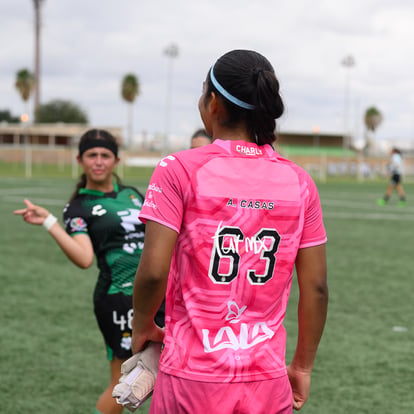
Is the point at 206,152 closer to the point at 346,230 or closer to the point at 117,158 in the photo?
the point at 117,158

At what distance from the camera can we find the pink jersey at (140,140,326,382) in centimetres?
211

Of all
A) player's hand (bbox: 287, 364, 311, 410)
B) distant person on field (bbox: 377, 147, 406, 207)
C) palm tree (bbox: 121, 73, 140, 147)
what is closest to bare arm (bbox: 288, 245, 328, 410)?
player's hand (bbox: 287, 364, 311, 410)

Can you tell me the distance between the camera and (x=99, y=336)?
661 cm

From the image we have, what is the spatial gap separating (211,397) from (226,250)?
468 mm

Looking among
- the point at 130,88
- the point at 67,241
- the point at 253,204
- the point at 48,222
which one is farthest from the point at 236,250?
the point at 130,88

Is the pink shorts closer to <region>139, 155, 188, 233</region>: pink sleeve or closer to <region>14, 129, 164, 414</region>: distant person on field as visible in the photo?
<region>139, 155, 188, 233</region>: pink sleeve

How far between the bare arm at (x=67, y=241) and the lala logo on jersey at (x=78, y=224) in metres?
0.08

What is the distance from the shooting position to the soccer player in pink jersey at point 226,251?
2117 millimetres

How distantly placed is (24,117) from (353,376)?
34.2m

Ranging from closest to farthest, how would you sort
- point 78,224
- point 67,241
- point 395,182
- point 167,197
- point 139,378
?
point 167,197 → point 139,378 → point 67,241 → point 78,224 → point 395,182

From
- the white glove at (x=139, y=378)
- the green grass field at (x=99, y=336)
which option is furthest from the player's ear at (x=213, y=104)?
the green grass field at (x=99, y=336)

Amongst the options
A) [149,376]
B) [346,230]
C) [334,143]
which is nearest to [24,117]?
[346,230]

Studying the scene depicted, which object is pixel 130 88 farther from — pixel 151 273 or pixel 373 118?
pixel 151 273

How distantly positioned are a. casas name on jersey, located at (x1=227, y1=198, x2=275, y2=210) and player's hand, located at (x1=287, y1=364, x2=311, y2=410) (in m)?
0.66
